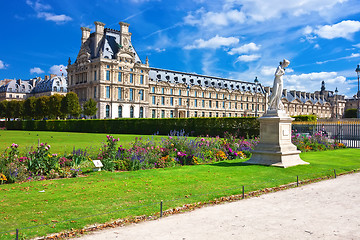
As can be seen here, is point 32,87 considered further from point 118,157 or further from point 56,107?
point 118,157

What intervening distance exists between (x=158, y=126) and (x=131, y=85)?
32.9 metres

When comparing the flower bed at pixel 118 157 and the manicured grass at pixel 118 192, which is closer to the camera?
the manicured grass at pixel 118 192

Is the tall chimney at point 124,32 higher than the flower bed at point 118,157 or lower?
higher

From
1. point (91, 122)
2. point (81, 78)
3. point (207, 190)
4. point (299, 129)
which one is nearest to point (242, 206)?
point (207, 190)

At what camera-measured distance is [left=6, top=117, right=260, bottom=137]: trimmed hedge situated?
2903 cm

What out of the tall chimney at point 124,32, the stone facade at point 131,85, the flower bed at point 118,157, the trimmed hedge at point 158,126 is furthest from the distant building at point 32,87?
the flower bed at point 118,157

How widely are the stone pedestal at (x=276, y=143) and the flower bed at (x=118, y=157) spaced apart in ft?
8.10

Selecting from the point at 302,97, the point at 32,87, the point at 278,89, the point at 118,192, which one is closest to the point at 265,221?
the point at 118,192

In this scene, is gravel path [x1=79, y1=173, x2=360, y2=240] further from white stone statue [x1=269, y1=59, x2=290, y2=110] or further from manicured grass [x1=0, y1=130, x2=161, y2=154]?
manicured grass [x1=0, y1=130, x2=161, y2=154]

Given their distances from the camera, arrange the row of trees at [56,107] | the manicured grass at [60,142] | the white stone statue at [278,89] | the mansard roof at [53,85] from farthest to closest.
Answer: the mansard roof at [53,85], the row of trees at [56,107], the manicured grass at [60,142], the white stone statue at [278,89]

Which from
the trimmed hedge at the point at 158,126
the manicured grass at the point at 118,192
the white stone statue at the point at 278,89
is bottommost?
the manicured grass at the point at 118,192

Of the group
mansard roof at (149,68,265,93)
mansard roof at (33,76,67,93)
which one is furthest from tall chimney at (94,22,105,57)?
mansard roof at (33,76,67,93)

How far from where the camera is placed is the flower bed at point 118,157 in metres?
9.07

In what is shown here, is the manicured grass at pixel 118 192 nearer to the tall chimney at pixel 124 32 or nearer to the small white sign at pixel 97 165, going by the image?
the small white sign at pixel 97 165
